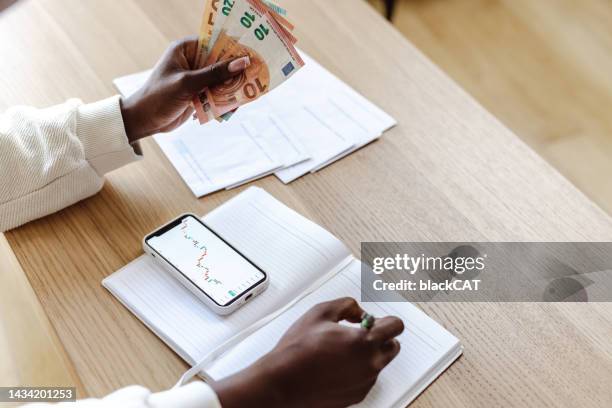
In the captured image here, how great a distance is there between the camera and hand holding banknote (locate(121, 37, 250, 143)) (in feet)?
3.67

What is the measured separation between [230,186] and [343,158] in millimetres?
188

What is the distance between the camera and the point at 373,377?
2.82ft

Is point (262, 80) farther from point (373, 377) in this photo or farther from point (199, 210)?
point (373, 377)

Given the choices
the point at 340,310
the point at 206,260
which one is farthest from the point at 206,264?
the point at 340,310

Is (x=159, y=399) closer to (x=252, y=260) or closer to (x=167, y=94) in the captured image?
(x=252, y=260)

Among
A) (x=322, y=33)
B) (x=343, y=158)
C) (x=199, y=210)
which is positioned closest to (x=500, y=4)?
(x=322, y=33)

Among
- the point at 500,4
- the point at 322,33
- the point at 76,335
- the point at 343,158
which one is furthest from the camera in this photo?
the point at 500,4

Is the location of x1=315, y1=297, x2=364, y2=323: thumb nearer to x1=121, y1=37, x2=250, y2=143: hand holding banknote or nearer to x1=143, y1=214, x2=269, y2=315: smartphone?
x1=143, y1=214, x2=269, y2=315: smartphone

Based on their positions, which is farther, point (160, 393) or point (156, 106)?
point (156, 106)

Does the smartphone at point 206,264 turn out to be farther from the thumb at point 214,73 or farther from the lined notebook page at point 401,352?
the thumb at point 214,73

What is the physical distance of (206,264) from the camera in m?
0.98

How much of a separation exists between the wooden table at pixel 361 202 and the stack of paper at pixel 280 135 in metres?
0.02

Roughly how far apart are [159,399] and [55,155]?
1.47ft

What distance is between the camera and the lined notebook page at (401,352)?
0.88m
